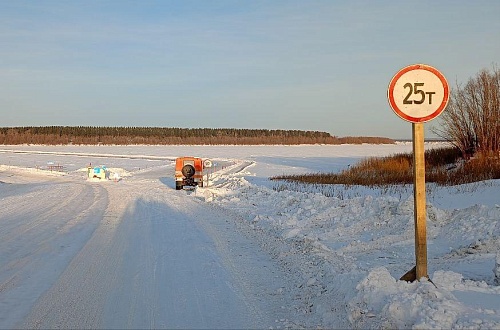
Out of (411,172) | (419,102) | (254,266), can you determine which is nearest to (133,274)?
(254,266)

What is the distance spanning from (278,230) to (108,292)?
222 inches

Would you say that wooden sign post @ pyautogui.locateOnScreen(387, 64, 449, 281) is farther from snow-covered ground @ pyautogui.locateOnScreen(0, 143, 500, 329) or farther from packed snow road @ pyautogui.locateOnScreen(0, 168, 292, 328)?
packed snow road @ pyautogui.locateOnScreen(0, 168, 292, 328)

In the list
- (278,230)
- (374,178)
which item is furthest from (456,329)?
(374,178)

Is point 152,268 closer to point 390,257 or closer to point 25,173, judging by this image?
point 390,257

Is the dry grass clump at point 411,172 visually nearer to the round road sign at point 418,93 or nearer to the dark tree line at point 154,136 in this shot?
the round road sign at point 418,93

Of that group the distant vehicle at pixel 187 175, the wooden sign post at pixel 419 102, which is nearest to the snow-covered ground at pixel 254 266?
the wooden sign post at pixel 419 102

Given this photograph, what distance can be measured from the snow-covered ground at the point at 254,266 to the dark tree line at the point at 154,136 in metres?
134

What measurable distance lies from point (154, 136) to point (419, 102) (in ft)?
547

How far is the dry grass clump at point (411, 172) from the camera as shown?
989 inches

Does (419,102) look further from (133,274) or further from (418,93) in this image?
(133,274)

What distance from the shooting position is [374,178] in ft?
92.7

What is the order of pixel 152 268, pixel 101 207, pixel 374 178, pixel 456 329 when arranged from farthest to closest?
pixel 374 178, pixel 101 207, pixel 152 268, pixel 456 329

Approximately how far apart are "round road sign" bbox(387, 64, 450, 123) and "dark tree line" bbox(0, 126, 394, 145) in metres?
142

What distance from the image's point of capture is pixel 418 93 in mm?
6176
